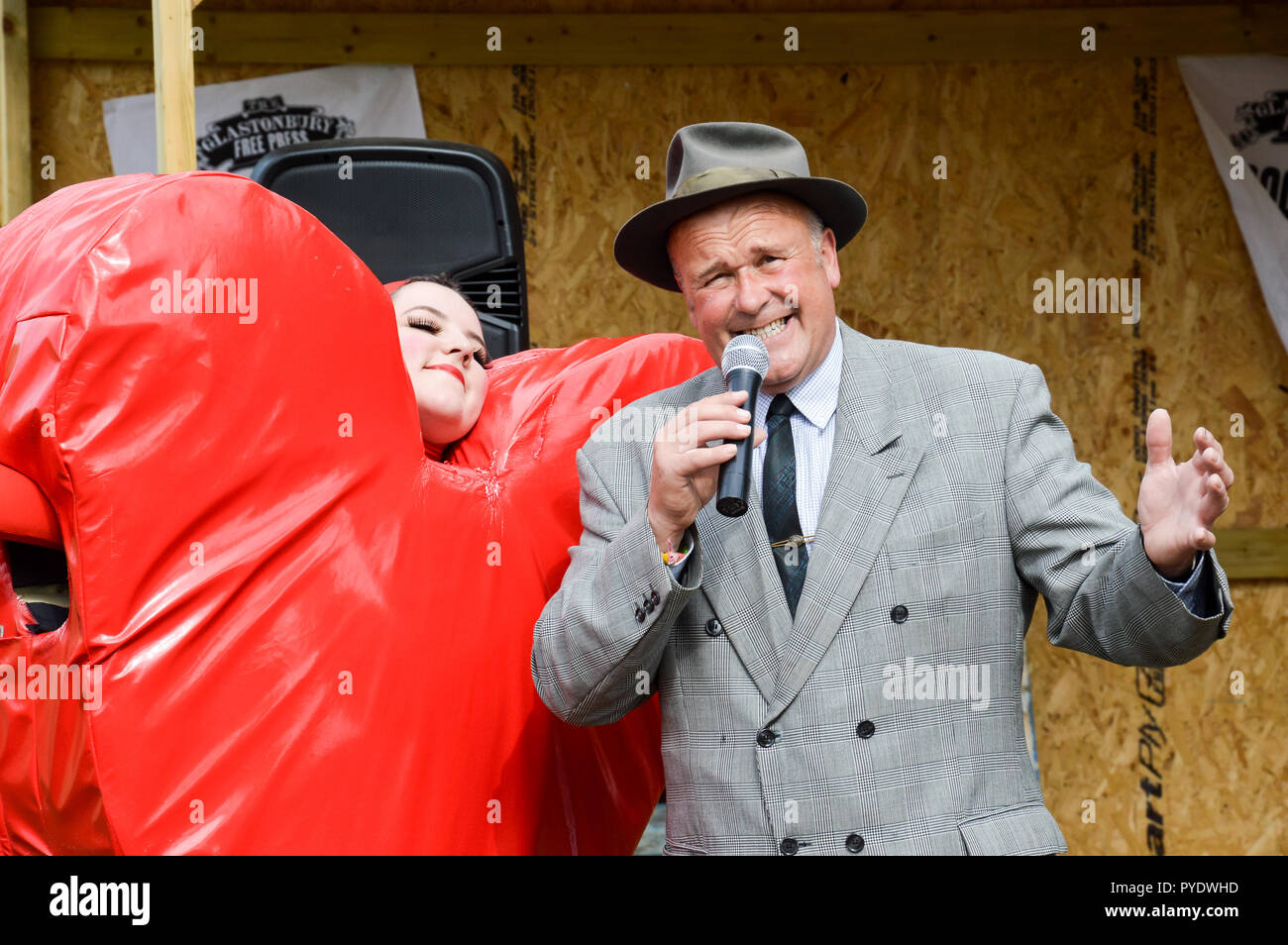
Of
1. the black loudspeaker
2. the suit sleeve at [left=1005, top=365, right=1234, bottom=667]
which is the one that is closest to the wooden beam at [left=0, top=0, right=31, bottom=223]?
the black loudspeaker

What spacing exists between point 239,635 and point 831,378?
0.81 meters

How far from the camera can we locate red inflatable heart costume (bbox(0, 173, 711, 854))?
1.38 m

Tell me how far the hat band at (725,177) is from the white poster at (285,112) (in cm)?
301

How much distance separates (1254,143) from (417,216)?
316 centimetres

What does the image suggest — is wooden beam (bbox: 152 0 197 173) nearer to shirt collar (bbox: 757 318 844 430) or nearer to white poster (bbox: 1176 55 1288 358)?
shirt collar (bbox: 757 318 844 430)

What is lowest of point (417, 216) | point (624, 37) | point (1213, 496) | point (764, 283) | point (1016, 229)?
point (1213, 496)

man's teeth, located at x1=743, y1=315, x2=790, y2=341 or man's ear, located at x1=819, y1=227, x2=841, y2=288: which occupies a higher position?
man's ear, located at x1=819, y1=227, x2=841, y2=288

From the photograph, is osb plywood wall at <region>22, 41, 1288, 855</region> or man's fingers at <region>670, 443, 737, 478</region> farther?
osb plywood wall at <region>22, 41, 1288, 855</region>

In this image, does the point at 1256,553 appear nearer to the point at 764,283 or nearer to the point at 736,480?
the point at 764,283

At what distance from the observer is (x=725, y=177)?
1608 mm

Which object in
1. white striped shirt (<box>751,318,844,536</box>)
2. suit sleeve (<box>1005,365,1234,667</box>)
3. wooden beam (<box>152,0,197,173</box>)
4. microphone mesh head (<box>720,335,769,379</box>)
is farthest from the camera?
wooden beam (<box>152,0,197,173</box>)

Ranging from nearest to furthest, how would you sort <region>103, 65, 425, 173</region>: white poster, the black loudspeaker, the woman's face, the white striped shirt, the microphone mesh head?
the microphone mesh head → the white striped shirt → the woman's face → the black loudspeaker → <region>103, 65, 425, 173</region>: white poster

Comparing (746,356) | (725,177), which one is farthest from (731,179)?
(746,356)

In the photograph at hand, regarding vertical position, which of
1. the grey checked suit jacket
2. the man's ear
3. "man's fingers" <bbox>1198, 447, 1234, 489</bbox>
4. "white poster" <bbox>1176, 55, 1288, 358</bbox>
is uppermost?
"white poster" <bbox>1176, 55, 1288, 358</bbox>
